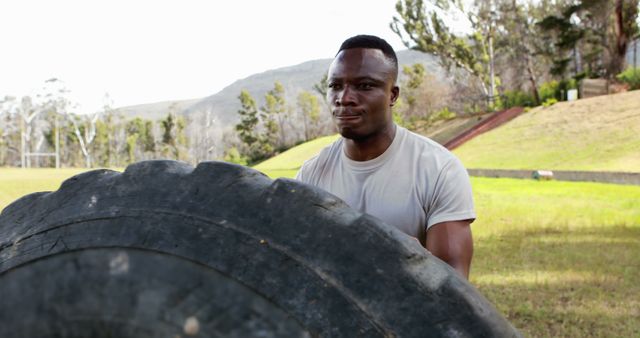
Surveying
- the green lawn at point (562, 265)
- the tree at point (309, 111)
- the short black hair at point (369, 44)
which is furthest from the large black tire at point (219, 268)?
the tree at point (309, 111)

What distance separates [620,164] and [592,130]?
707cm

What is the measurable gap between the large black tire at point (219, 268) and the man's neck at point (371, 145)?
3.51 ft

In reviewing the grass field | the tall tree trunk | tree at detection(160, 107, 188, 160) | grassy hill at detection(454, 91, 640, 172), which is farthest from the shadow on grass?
tree at detection(160, 107, 188, 160)

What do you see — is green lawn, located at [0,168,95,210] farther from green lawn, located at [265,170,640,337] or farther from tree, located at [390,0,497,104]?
tree, located at [390,0,497,104]

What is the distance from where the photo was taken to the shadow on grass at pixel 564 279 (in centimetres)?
480

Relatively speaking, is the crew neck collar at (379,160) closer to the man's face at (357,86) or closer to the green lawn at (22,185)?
the man's face at (357,86)

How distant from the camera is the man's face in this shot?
2078 millimetres

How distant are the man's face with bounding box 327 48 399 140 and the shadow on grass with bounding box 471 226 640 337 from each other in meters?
2.98

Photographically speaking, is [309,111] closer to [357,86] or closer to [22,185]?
[22,185]

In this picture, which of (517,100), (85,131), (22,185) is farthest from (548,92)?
(85,131)

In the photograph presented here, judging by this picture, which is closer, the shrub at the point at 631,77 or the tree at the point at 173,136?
the shrub at the point at 631,77

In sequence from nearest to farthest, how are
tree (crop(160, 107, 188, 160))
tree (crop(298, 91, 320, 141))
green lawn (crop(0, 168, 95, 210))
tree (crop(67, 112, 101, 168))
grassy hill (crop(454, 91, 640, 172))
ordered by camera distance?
green lawn (crop(0, 168, 95, 210)) < grassy hill (crop(454, 91, 640, 172)) < tree (crop(298, 91, 320, 141)) < tree (crop(160, 107, 188, 160)) < tree (crop(67, 112, 101, 168))

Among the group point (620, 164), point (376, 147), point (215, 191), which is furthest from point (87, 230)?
point (620, 164)

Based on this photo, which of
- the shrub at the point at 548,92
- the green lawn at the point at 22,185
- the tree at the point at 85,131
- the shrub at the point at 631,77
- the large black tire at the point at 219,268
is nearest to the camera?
the large black tire at the point at 219,268
